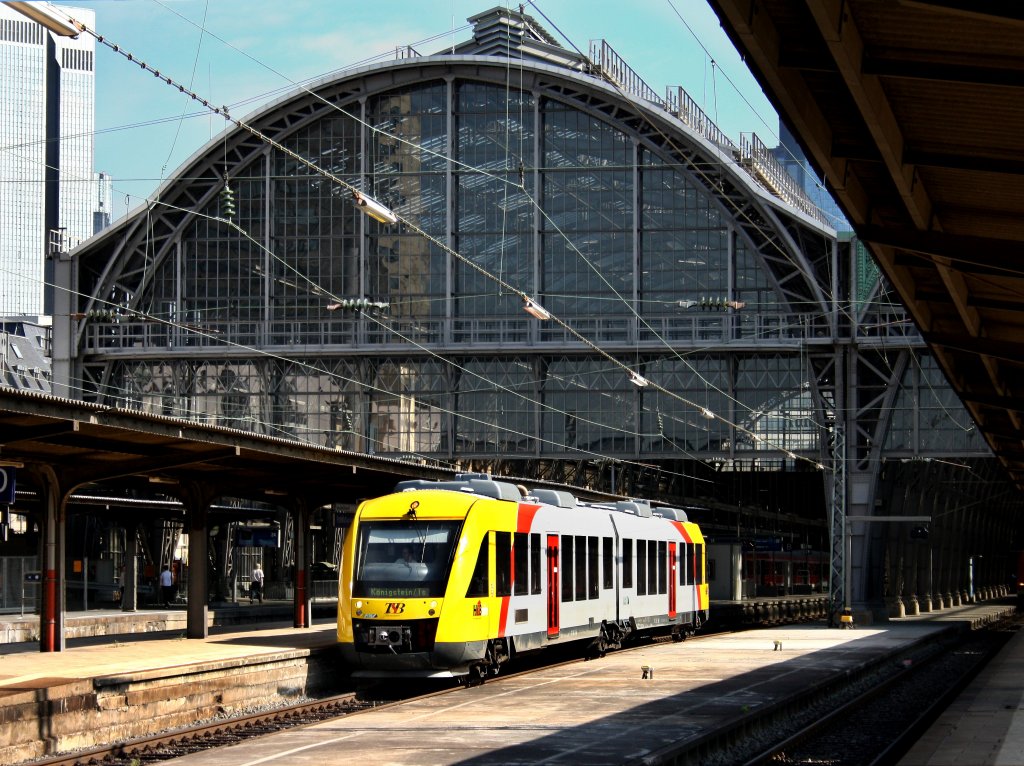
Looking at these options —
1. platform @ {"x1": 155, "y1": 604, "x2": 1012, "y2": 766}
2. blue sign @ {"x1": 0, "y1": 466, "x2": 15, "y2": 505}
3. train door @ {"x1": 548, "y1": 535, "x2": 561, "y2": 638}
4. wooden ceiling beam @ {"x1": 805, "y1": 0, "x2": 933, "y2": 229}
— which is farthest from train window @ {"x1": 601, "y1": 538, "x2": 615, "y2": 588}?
wooden ceiling beam @ {"x1": 805, "y1": 0, "x2": 933, "y2": 229}

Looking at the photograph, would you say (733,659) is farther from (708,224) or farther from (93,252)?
(93,252)

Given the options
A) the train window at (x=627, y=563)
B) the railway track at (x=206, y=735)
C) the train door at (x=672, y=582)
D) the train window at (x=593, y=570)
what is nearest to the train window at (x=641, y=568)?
the train window at (x=627, y=563)

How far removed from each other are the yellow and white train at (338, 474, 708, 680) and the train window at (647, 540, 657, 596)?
6000 millimetres

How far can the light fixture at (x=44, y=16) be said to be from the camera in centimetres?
1364

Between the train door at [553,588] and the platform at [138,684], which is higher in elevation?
the train door at [553,588]

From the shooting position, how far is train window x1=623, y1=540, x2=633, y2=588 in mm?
30922

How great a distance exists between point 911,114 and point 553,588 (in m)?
15.2

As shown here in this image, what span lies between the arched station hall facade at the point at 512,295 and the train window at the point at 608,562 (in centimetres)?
2025

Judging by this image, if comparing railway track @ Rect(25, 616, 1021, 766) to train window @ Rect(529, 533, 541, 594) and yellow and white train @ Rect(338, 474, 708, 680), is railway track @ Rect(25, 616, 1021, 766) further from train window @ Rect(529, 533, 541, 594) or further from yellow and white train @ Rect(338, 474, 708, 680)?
train window @ Rect(529, 533, 541, 594)

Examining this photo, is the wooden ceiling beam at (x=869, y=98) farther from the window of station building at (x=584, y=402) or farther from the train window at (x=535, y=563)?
the window of station building at (x=584, y=402)

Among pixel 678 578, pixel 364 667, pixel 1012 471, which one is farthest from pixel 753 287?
pixel 364 667

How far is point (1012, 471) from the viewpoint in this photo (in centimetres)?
4716

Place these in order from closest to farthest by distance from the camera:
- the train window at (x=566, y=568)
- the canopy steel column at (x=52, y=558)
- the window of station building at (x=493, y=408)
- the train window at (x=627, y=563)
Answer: the canopy steel column at (x=52, y=558)
the train window at (x=566, y=568)
the train window at (x=627, y=563)
the window of station building at (x=493, y=408)

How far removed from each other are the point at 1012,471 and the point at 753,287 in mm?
10481
